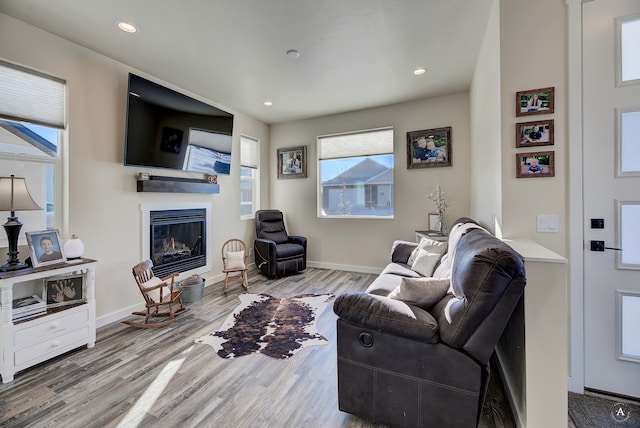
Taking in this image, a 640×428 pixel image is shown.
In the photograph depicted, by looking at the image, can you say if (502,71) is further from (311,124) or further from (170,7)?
(311,124)

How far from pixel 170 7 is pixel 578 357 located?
3.99 m

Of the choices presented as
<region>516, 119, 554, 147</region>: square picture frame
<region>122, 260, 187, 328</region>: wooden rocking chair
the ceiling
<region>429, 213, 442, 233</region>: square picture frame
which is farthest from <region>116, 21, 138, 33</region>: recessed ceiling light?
<region>429, 213, 442, 233</region>: square picture frame

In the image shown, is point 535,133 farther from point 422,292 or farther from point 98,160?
point 98,160

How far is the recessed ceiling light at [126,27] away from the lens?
2.31 metres

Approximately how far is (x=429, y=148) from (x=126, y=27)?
398 centimetres

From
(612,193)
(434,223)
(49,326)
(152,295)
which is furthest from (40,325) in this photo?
(434,223)

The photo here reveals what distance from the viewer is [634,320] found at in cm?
171

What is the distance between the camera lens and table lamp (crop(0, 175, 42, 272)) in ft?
6.49

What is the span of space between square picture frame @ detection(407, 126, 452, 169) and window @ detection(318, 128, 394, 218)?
0.36m

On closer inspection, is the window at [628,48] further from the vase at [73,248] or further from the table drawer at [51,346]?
the table drawer at [51,346]

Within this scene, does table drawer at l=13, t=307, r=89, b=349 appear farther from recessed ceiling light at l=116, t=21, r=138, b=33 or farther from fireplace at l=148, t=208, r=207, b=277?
recessed ceiling light at l=116, t=21, r=138, b=33

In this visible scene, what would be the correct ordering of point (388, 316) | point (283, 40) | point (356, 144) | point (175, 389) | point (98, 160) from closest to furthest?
point (388, 316) → point (175, 389) → point (283, 40) → point (98, 160) → point (356, 144)

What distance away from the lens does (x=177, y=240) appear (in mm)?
3701

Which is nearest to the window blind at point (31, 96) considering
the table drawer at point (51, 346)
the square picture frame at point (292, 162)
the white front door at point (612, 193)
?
the table drawer at point (51, 346)
